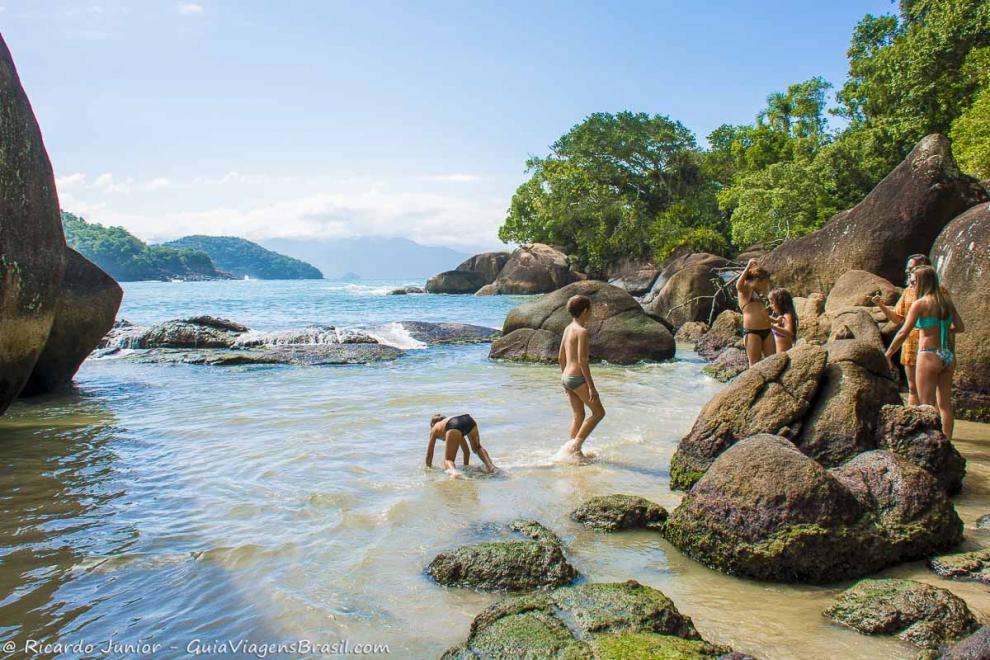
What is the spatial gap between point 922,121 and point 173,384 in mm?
25184

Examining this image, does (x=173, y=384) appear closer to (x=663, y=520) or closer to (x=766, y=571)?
(x=663, y=520)

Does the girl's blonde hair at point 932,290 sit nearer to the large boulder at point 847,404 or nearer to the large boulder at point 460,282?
the large boulder at point 847,404

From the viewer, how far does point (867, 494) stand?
4703 mm

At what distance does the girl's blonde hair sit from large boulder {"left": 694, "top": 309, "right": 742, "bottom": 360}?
9.34m

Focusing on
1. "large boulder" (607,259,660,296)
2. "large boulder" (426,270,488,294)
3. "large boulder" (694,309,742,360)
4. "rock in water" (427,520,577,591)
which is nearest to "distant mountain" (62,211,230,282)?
"large boulder" (426,270,488,294)

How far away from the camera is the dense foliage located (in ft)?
75.9

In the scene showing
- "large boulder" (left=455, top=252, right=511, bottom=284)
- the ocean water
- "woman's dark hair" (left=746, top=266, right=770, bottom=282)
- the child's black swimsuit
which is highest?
"large boulder" (left=455, top=252, right=511, bottom=284)

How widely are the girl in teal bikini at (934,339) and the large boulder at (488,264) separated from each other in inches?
1734

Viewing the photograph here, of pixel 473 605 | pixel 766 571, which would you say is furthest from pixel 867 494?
pixel 473 605

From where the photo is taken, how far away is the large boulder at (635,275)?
34844 mm

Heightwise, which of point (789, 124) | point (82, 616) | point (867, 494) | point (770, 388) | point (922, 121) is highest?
point (789, 124)

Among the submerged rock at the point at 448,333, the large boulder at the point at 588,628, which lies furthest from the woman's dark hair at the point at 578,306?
the submerged rock at the point at 448,333

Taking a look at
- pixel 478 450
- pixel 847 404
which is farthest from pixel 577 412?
pixel 847 404

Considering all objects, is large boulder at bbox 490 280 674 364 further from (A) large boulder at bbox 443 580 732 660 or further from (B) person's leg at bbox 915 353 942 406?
(A) large boulder at bbox 443 580 732 660
